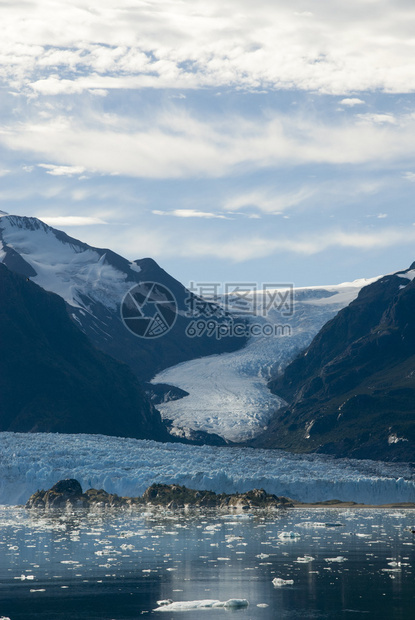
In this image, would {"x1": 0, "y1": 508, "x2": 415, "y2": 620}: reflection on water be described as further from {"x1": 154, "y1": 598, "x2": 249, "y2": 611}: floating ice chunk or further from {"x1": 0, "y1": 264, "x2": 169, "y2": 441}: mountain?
{"x1": 0, "y1": 264, "x2": 169, "y2": 441}: mountain

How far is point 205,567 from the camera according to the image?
3853 cm

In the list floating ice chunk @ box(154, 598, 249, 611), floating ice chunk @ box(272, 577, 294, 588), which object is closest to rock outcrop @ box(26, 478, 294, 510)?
floating ice chunk @ box(272, 577, 294, 588)

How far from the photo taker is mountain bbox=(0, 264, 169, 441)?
169m

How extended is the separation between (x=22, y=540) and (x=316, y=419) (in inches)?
5271

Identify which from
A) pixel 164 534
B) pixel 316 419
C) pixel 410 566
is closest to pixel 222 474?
pixel 164 534

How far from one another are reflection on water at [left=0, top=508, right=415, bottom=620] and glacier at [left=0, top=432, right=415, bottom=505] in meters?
19.2

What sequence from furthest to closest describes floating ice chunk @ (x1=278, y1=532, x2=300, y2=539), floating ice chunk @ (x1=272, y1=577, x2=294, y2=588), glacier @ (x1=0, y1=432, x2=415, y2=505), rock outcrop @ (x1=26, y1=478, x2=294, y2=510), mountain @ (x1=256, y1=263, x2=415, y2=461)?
mountain @ (x1=256, y1=263, x2=415, y2=461), glacier @ (x1=0, y1=432, x2=415, y2=505), rock outcrop @ (x1=26, y1=478, x2=294, y2=510), floating ice chunk @ (x1=278, y1=532, x2=300, y2=539), floating ice chunk @ (x1=272, y1=577, x2=294, y2=588)

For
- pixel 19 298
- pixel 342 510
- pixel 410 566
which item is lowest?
pixel 342 510

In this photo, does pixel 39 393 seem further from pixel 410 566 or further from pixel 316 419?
pixel 410 566

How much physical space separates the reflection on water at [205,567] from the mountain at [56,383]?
360 ft

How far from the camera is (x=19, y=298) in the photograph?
7731 inches

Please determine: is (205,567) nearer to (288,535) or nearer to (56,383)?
(288,535)

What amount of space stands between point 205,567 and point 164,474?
42479mm

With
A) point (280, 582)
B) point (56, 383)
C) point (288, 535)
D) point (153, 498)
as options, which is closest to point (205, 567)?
point (280, 582)
